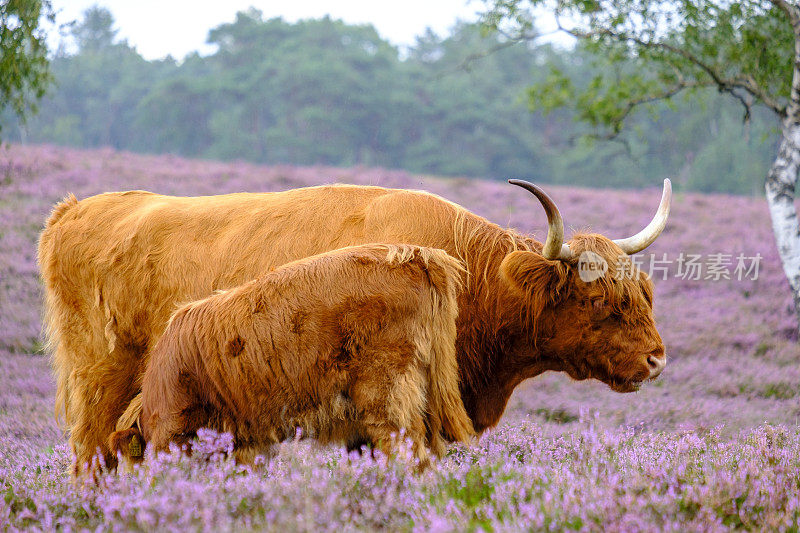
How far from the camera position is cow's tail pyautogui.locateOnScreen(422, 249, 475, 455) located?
348 centimetres

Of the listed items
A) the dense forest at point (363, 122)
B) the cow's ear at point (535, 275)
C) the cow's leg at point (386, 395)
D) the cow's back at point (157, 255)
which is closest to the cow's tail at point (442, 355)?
the cow's leg at point (386, 395)

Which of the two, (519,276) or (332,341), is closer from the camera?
(332,341)

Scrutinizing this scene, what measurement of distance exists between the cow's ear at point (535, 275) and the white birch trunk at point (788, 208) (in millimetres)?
5698

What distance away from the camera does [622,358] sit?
4.24 meters

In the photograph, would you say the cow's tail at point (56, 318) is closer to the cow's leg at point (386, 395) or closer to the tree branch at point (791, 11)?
the cow's leg at point (386, 395)

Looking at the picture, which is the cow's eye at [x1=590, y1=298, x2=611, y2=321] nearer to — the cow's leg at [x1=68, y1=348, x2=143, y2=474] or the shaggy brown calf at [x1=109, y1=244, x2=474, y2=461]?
the shaggy brown calf at [x1=109, y1=244, x2=474, y2=461]

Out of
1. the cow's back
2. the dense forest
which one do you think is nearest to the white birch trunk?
the cow's back

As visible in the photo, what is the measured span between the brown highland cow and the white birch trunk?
194 inches

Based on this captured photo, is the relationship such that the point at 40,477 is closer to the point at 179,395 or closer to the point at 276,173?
the point at 179,395

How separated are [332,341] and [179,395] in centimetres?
72

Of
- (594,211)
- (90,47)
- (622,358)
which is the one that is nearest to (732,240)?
(594,211)

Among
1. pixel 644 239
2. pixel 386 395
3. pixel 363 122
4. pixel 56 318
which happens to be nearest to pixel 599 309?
pixel 644 239

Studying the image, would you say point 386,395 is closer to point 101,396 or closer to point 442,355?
point 442,355

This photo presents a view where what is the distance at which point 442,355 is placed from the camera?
3.55 meters
